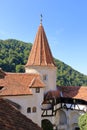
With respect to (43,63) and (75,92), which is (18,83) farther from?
(75,92)

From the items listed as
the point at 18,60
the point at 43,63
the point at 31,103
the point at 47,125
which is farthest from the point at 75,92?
the point at 18,60

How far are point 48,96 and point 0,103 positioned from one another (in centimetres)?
3317

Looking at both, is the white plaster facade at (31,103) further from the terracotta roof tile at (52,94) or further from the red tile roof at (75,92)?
Answer: the red tile roof at (75,92)

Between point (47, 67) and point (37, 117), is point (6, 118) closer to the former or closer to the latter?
point (37, 117)

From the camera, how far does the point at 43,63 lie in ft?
139

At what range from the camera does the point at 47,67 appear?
139 feet

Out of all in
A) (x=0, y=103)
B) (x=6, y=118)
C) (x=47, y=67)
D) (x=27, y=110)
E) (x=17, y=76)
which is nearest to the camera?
(x=6, y=118)

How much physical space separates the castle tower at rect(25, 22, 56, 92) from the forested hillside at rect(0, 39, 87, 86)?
3606 cm

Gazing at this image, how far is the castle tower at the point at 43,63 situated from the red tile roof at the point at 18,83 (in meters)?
2.54

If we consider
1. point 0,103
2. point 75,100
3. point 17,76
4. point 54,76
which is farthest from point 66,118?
point 0,103

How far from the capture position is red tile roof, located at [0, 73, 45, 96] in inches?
1410

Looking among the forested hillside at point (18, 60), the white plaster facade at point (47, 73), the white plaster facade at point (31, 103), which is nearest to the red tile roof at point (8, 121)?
the white plaster facade at point (31, 103)

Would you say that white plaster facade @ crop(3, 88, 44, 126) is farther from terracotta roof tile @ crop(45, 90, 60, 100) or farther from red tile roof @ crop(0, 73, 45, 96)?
terracotta roof tile @ crop(45, 90, 60, 100)

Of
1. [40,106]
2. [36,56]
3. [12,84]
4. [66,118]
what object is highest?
[36,56]
